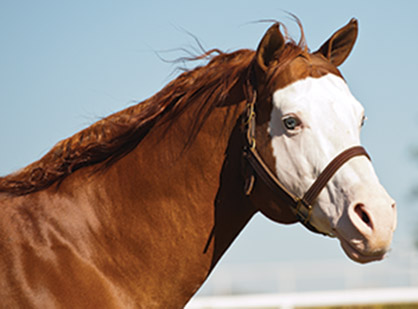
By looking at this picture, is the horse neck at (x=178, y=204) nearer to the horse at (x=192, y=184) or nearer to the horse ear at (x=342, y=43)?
the horse at (x=192, y=184)

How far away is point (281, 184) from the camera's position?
3.71m

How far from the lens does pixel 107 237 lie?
3.85 m

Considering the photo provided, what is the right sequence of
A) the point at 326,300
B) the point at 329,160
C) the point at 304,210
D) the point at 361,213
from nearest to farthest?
the point at 361,213 < the point at 329,160 < the point at 304,210 < the point at 326,300

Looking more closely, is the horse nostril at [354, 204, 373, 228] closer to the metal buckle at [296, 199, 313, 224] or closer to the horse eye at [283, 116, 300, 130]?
the metal buckle at [296, 199, 313, 224]

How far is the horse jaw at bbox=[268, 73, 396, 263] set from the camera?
337 centimetres

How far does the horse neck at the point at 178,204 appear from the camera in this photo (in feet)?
12.6

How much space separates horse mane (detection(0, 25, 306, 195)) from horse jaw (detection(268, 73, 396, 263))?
453 millimetres

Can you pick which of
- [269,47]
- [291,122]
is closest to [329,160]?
[291,122]

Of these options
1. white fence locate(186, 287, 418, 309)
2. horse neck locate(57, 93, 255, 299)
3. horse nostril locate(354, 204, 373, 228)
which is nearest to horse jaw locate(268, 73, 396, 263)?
horse nostril locate(354, 204, 373, 228)

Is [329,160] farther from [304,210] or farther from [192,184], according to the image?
[192,184]

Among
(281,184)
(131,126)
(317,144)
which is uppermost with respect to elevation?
(131,126)

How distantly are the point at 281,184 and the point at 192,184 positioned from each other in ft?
1.83

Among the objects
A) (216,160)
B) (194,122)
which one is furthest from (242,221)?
(194,122)

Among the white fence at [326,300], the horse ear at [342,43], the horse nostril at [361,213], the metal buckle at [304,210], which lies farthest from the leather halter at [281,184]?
the white fence at [326,300]
